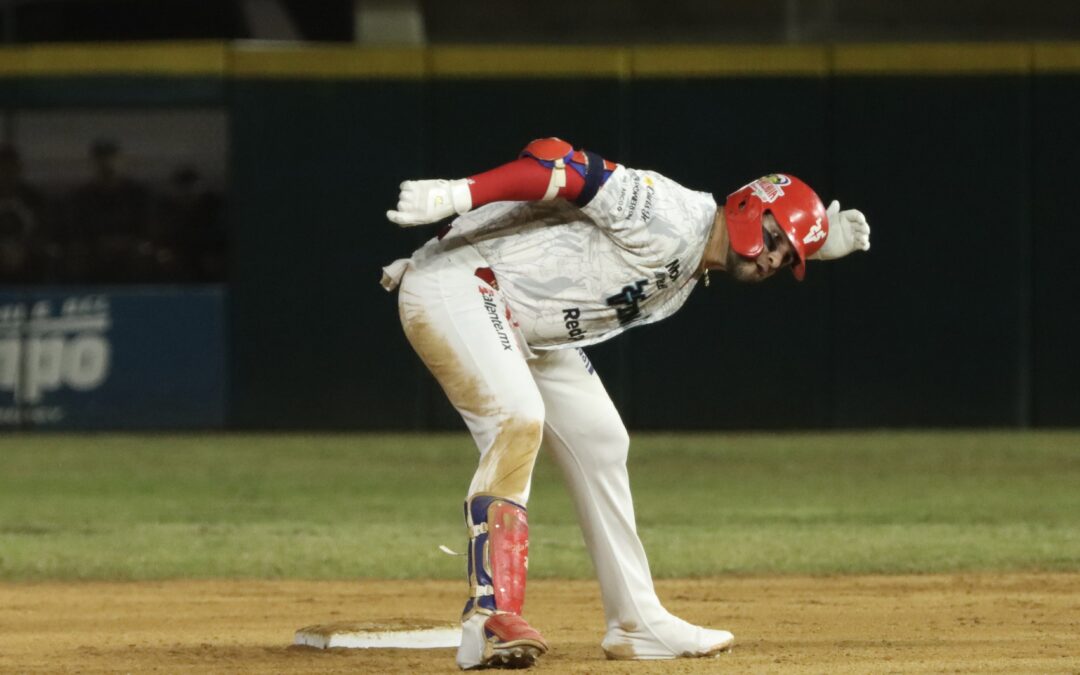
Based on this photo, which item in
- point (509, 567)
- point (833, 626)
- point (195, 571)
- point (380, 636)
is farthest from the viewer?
point (195, 571)

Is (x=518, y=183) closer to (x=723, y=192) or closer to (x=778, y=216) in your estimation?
(x=778, y=216)

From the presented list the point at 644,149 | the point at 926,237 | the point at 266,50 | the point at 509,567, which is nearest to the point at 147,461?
the point at 266,50

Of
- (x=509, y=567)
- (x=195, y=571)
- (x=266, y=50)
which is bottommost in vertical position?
(x=195, y=571)

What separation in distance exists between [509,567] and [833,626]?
1744 millimetres

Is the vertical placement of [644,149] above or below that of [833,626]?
above

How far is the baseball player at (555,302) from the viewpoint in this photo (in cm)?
498

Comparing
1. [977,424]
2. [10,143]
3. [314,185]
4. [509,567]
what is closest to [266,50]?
[314,185]

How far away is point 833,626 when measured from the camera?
6.35m

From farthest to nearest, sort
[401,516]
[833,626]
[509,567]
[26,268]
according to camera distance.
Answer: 1. [26,268]
2. [401,516]
3. [833,626]
4. [509,567]

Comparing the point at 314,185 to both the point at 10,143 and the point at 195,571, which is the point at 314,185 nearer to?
the point at 10,143

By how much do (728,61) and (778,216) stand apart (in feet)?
29.1

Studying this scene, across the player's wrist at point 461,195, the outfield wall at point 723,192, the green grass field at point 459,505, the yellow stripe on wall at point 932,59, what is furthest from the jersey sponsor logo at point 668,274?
the yellow stripe on wall at point 932,59

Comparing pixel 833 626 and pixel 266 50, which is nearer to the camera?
pixel 833 626

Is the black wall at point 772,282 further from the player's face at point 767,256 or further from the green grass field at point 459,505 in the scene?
the player's face at point 767,256
